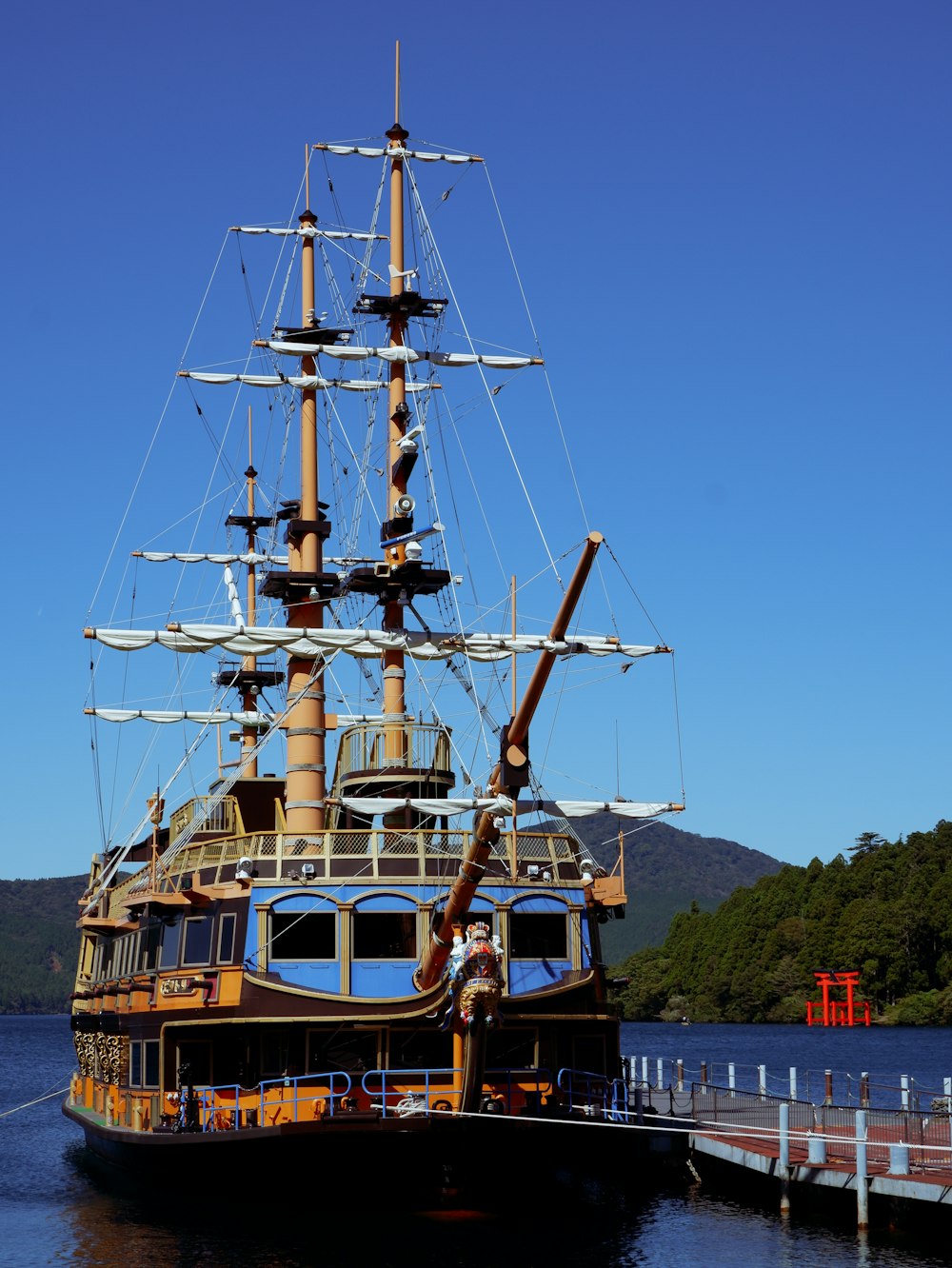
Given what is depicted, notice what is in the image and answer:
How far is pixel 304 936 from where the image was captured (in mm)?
32719

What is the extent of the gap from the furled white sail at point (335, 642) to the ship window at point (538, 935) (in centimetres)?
695

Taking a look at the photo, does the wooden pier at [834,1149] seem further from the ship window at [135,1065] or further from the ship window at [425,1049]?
the ship window at [135,1065]

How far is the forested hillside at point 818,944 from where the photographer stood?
131 metres

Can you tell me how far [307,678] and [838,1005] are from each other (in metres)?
97.1

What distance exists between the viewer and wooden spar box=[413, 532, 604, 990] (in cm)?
2814

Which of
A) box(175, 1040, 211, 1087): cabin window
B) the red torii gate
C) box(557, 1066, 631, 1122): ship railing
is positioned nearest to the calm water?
box(557, 1066, 631, 1122): ship railing

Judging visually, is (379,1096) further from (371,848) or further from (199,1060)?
(371,848)

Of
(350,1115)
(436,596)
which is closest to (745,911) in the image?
(436,596)

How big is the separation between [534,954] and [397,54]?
23221 mm

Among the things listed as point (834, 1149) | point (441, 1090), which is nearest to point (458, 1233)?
point (441, 1090)

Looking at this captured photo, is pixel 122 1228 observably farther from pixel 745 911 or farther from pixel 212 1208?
pixel 745 911

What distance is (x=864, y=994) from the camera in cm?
13188

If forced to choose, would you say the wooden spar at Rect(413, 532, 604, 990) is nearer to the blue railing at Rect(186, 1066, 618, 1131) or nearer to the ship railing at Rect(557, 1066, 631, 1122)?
the blue railing at Rect(186, 1066, 618, 1131)

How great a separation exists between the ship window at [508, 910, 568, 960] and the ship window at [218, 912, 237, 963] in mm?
5219
